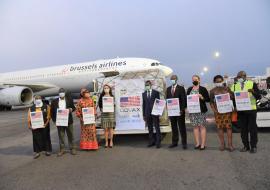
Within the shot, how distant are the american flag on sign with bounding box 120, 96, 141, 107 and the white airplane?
11581mm

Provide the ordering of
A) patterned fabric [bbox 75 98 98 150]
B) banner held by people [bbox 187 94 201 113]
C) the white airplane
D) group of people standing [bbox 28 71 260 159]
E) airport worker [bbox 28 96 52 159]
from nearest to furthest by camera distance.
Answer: group of people standing [bbox 28 71 260 159], banner held by people [bbox 187 94 201 113], airport worker [bbox 28 96 52 159], patterned fabric [bbox 75 98 98 150], the white airplane

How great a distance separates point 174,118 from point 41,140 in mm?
3545

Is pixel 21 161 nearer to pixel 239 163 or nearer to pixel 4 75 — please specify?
pixel 239 163

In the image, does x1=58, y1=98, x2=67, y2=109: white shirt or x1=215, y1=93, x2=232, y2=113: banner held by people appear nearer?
x1=215, y1=93, x2=232, y2=113: banner held by people

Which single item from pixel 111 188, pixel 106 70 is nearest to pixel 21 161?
pixel 111 188

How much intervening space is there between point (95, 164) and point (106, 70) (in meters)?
16.0

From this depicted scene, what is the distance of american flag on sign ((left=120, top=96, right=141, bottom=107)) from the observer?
8.09 meters

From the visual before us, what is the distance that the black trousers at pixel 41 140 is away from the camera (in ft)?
22.7

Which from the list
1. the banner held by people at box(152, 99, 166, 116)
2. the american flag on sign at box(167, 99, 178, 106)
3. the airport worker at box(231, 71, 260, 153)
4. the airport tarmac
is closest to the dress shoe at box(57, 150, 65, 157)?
the airport tarmac

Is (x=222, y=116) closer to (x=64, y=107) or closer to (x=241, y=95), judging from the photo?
(x=241, y=95)

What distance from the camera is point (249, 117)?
626cm

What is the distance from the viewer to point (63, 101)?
7.21 m

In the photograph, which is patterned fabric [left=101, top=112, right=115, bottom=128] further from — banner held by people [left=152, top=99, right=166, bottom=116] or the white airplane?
the white airplane

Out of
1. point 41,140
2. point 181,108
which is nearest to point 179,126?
point 181,108
